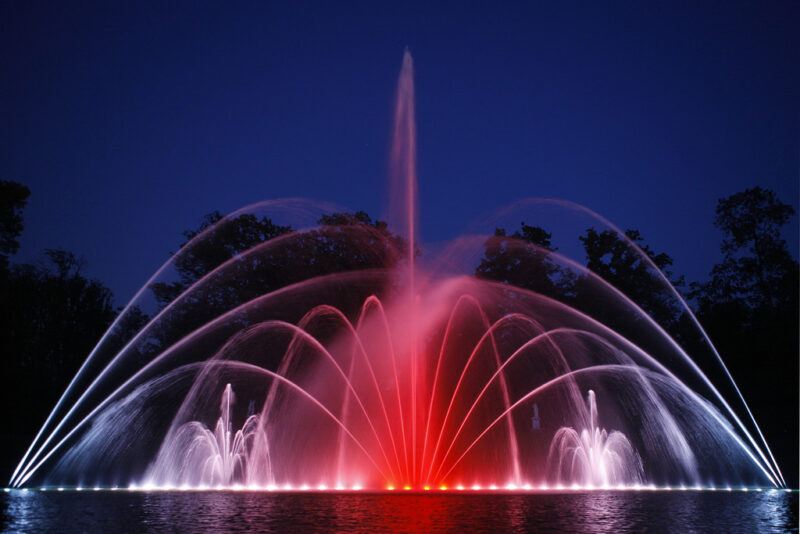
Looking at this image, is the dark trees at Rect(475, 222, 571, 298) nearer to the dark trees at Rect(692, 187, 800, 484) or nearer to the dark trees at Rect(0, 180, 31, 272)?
the dark trees at Rect(692, 187, 800, 484)

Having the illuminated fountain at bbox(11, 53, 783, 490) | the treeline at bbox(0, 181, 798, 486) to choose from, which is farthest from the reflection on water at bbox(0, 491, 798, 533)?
the treeline at bbox(0, 181, 798, 486)

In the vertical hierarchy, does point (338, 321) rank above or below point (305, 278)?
below

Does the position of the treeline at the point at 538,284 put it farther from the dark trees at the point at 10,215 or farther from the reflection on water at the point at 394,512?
the reflection on water at the point at 394,512

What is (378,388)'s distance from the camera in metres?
32.8

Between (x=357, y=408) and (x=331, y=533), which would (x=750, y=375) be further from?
(x=331, y=533)

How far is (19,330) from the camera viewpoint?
4184 cm

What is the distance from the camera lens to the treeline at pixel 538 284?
38562 mm

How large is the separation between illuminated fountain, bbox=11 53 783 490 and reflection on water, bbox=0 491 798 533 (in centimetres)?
1018

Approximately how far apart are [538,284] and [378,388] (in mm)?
14679

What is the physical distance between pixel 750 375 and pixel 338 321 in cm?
2304

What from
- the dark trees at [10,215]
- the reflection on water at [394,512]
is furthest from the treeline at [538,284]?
the reflection on water at [394,512]

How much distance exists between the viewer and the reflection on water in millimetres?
12523

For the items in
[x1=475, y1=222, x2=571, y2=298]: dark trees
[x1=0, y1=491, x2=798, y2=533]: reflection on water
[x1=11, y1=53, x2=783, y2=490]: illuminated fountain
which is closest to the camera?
[x1=0, y1=491, x2=798, y2=533]: reflection on water

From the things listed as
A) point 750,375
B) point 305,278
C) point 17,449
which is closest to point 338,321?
point 305,278
